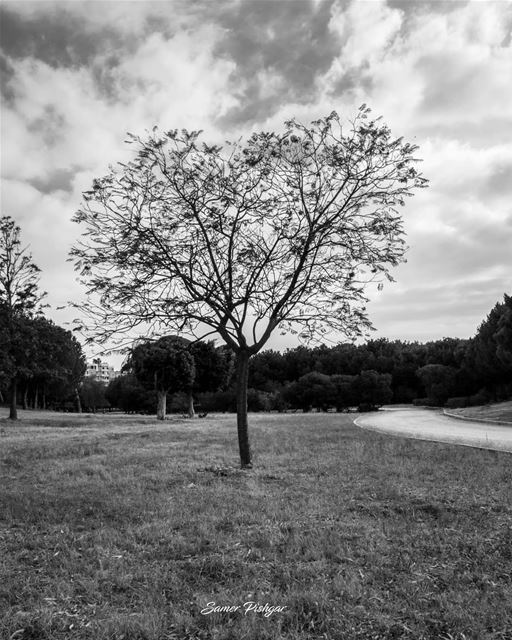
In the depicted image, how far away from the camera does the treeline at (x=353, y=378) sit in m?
48.8

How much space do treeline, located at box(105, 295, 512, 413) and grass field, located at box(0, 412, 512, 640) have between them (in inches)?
1119

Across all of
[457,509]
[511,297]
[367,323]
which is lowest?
[457,509]

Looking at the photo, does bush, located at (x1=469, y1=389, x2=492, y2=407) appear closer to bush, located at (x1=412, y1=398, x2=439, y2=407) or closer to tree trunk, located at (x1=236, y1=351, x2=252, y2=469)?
bush, located at (x1=412, y1=398, x2=439, y2=407)

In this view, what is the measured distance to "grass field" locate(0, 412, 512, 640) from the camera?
4324mm

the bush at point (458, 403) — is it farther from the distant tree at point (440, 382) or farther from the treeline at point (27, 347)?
the treeline at point (27, 347)

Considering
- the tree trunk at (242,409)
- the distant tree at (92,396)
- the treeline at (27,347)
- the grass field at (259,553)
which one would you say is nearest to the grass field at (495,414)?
the grass field at (259,553)

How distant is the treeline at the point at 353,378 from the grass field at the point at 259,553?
28419 millimetres

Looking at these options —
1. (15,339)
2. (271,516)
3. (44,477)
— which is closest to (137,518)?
(271,516)

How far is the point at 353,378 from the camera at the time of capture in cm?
7181

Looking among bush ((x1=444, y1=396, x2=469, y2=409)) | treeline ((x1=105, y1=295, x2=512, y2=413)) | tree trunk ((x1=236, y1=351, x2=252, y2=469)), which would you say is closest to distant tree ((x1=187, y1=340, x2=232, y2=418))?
treeline ((x1=105, y1=295, x2=512, y2=413))

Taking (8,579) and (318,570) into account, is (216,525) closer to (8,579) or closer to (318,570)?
(318,570)

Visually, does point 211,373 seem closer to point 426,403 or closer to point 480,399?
point 480,399

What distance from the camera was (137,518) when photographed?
7859 mm

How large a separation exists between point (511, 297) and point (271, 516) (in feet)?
135
